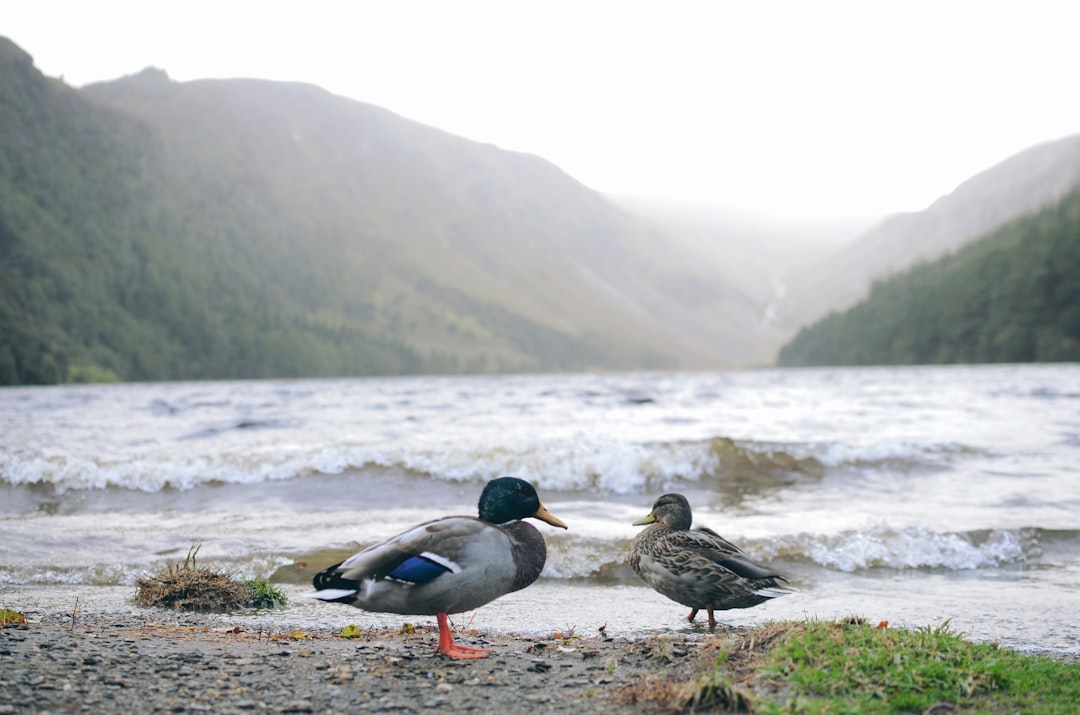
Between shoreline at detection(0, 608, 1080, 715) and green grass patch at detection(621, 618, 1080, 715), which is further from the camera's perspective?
shoreline at detection(0, 608, 1080, 715)

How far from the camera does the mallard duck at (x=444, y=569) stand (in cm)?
543

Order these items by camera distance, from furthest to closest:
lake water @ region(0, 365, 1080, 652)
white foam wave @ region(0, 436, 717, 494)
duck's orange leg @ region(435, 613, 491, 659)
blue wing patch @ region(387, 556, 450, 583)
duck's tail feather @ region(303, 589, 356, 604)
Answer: white foam wave @ region(0, 436, 717, 494)
lake water @ region(0, 365, 1080, 652)
duck's orange leg @ region(435, 613, 491, 659)
blue wing patch @ region(387, 556, 450, 583)
duck's tail feather @ region(303, 589, 356, 604)

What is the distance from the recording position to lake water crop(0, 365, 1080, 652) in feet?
26.8

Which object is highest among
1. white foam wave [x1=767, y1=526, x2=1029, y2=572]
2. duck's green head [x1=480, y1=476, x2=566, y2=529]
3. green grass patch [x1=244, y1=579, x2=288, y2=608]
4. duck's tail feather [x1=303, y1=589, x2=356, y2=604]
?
duck's green head [x1=480, y1=476, x2=566, y2=529]

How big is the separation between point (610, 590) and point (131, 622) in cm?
454

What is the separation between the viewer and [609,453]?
15898 millimetres

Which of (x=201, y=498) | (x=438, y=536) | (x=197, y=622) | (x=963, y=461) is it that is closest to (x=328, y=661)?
(x=438, y=536)

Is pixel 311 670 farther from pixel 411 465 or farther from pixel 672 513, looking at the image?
pixel 411 465

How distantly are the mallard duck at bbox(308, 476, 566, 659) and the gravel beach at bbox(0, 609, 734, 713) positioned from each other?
1.31 feet

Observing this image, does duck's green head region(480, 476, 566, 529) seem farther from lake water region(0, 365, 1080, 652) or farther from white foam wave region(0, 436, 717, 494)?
white foam wave region(0, 436, 717, 494)

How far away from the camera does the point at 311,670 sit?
5.35 m

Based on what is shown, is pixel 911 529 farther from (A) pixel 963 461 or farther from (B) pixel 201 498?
(B) pixel 201 498

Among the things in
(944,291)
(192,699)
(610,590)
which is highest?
(944,291)

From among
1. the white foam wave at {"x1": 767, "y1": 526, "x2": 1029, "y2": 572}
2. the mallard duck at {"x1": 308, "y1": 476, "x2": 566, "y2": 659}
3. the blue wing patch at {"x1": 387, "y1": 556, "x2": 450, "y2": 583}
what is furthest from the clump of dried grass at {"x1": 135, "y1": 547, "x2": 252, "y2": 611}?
the white foam wave at {"x1": 767, "y1": 526, "x2": 1029, "y2": 572}
